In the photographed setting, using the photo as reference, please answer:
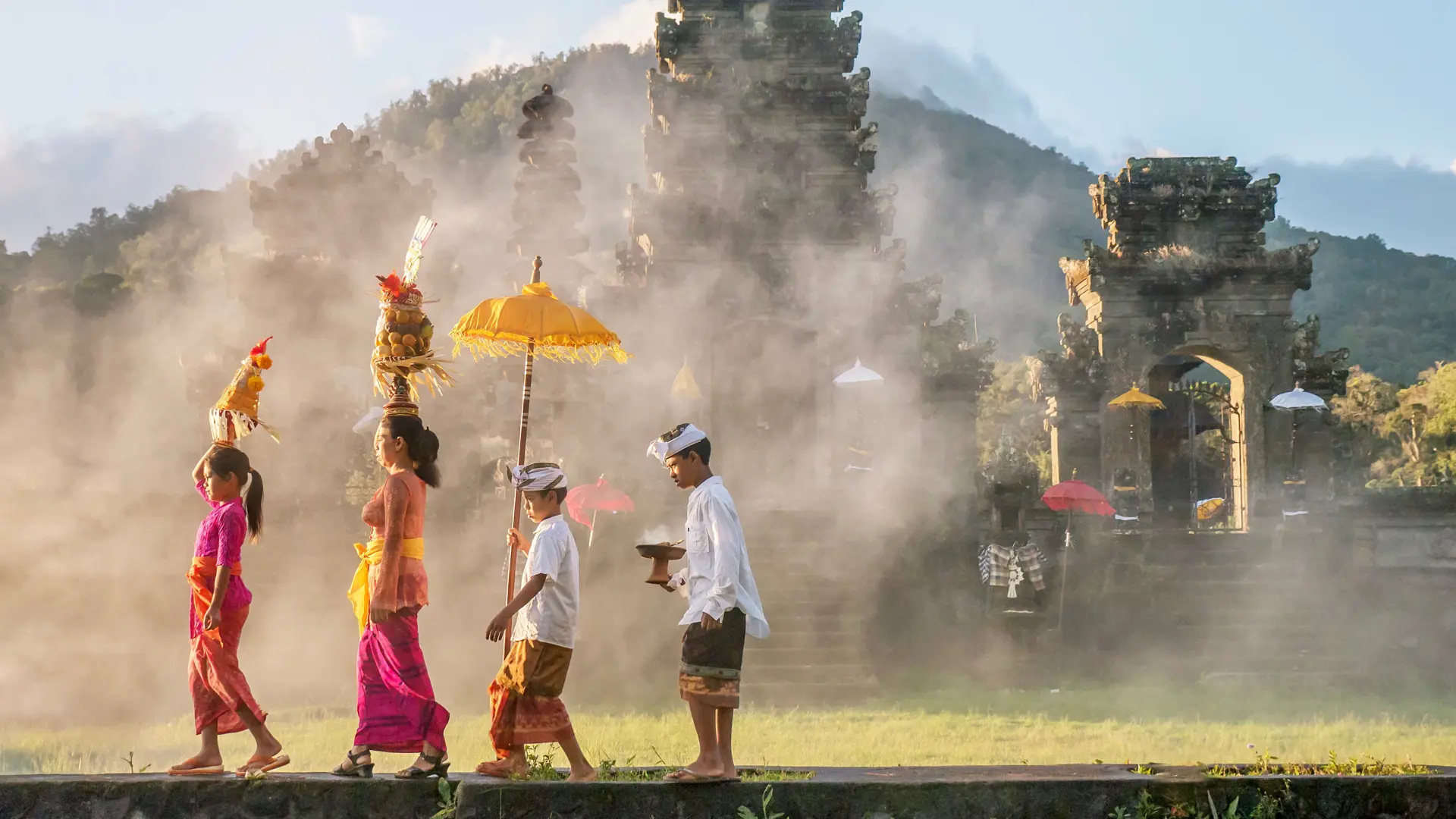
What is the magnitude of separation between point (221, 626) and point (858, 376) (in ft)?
51.2

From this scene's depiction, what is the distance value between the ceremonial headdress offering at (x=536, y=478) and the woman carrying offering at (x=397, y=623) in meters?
0.56

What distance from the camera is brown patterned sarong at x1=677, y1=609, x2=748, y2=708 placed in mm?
6984

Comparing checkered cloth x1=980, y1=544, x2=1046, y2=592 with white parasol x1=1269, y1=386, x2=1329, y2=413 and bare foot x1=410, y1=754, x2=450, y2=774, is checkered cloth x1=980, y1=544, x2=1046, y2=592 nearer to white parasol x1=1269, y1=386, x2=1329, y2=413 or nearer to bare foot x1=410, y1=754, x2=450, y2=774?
white parasol x1=1269, y1=386, x2=1329, y2=413

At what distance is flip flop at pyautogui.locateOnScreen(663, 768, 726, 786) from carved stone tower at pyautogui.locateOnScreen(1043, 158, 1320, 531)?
16.3 meters

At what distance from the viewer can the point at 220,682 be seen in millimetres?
7598

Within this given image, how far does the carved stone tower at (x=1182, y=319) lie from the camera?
72.8 ft

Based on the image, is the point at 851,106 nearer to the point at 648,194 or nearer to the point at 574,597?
the point at 648,194

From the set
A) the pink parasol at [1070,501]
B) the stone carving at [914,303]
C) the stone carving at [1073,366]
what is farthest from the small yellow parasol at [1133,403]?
the stone carving at [914,303]

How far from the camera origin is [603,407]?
22297 millimetres

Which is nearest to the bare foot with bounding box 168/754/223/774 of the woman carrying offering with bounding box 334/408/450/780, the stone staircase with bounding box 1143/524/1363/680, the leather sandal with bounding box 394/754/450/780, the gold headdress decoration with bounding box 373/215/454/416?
the woman carrying offering with bounding box 334/408/450/780

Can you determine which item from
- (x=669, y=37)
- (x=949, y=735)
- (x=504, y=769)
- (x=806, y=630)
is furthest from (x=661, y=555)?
(x=669, y=37)

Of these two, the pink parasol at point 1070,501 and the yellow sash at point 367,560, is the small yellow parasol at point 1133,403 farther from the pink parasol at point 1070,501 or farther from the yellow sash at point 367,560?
the yellow sash at point 367,560

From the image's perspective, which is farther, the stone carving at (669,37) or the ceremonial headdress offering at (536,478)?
the stone carving at (669,37)

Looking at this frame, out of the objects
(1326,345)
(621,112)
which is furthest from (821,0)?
(621,112)
